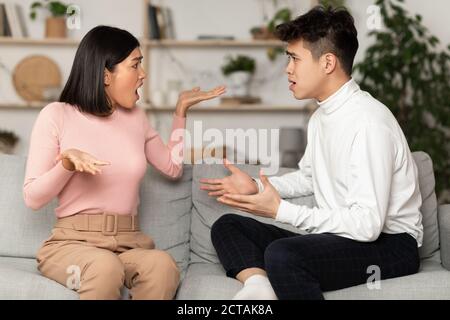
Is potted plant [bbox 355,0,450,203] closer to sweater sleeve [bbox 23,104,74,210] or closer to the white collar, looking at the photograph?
the white collar

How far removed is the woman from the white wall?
106 inches

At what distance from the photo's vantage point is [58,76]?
15.9ft

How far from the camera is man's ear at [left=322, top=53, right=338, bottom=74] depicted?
80.2 inches

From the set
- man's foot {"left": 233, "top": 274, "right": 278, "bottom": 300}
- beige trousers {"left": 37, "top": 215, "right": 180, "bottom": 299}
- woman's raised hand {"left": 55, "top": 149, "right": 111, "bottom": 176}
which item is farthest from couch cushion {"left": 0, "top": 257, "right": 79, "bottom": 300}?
man's foot {"left": 233, "top": 274, "right": 278, "bottom": 300}

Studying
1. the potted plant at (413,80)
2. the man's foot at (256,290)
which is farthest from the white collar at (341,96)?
the potted plant at (413,80)

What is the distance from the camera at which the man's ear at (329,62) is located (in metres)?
2.04

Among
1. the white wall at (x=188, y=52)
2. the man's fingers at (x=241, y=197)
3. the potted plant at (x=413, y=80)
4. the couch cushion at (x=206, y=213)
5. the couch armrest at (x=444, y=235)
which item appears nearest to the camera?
the man's fingers at (x=241, y=197)

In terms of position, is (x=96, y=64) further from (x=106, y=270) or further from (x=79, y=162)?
(x=106, y=270)

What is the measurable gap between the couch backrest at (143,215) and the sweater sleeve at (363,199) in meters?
0.57

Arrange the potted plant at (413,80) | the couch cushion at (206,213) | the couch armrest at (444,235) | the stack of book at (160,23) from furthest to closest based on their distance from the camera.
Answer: the stack of book at (160,23) → the potted plant at (413,80) → the couch cushion at (206,213) → the couch armrest at (444,235)

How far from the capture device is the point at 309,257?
5.89ft

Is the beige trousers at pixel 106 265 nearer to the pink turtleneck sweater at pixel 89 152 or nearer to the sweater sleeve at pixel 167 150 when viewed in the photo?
the pink turtleneck sweater at pixel 89 152
